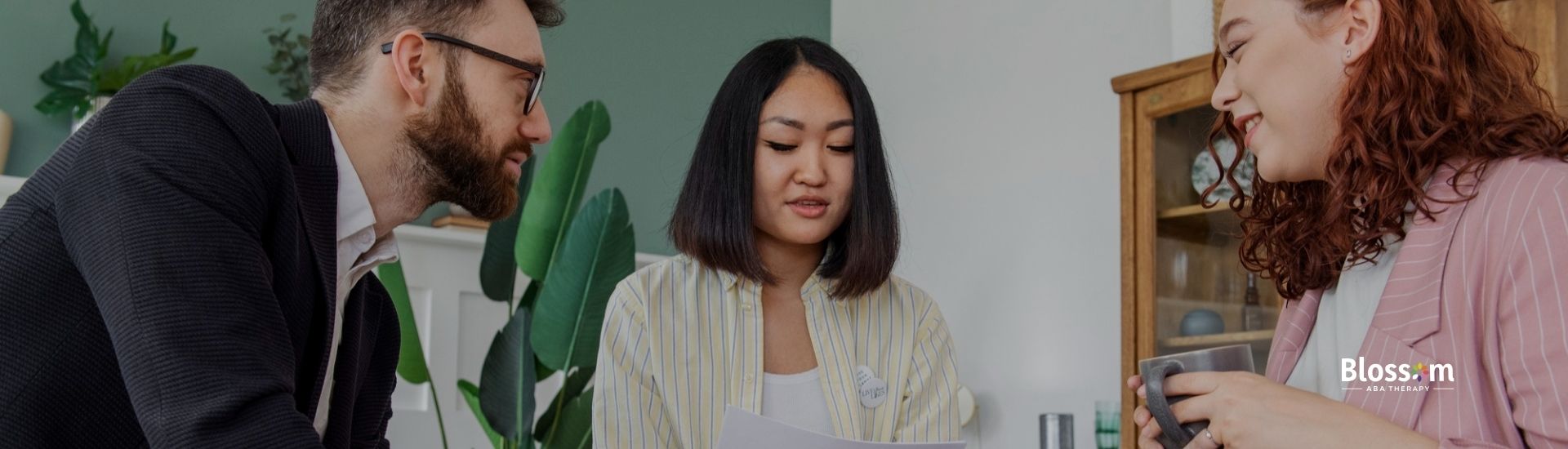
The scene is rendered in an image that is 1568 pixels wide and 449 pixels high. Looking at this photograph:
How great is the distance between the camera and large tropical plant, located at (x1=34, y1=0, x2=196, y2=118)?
9.37ft

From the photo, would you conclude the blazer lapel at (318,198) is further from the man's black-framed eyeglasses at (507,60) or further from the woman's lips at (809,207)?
the woman's lips at (809,207)

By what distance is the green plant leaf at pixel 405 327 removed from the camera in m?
2.74

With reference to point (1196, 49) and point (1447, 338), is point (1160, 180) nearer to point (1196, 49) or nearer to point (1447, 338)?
point (1196, 49)

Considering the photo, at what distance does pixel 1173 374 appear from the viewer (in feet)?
3.79

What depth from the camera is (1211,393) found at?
3.66ft

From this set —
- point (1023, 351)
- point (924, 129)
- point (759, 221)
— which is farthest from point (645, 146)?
point (759, 221)

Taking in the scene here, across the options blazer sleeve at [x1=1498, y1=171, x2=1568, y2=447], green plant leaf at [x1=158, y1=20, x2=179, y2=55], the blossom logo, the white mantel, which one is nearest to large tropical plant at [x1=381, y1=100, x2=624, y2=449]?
the white mantel

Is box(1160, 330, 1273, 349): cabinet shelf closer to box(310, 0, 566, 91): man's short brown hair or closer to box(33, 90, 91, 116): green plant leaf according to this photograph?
box(310, 0, 566, 91): man's short brown hair

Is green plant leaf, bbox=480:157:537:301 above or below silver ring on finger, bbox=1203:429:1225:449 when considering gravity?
above

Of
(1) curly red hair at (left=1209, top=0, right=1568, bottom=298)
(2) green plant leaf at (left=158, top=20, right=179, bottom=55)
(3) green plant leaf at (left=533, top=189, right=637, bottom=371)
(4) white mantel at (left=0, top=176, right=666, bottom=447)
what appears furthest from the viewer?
(4) white mantel at (left=0, top=176, right=666, bottom=447)

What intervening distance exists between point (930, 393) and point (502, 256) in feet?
4.39

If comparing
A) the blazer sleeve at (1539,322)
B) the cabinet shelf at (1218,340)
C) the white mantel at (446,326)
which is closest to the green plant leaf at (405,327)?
the white mantel at (446,326)

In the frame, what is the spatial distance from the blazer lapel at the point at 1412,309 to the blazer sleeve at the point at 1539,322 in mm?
59

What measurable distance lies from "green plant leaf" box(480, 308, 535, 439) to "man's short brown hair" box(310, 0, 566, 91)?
4.81 ft
